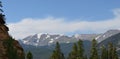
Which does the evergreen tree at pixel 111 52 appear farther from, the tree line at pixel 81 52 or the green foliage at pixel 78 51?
the green foliage at pixel 78 51

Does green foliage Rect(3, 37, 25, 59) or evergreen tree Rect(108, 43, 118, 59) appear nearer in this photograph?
green foliage Rect(3, 37, 25, 59)

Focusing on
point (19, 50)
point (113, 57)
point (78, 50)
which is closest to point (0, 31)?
point (19, 50)

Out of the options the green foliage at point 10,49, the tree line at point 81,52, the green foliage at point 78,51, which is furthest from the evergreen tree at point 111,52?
the green foliage at point 10,49

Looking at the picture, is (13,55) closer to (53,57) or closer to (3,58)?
(3,58)

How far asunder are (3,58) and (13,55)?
3.04 metres

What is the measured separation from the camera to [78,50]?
5600 inches

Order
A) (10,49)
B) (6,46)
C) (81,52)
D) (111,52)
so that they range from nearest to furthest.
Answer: (10,49)
(6,46)
(81,52)
(111,52)

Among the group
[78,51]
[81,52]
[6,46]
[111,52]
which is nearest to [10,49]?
[6,46]

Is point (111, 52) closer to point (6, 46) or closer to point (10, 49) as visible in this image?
point (6, 46)

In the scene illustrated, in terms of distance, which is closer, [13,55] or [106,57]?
[13,55]

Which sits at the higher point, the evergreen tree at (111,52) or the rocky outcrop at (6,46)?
the evergreen tree at (111,52)

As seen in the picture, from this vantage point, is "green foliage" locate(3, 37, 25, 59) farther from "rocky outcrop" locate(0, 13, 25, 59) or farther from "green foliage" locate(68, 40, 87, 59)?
"green foliage" locate(68, 40, 87, 59)

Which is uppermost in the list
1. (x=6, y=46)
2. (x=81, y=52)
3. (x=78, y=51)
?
(x=78, y=51)

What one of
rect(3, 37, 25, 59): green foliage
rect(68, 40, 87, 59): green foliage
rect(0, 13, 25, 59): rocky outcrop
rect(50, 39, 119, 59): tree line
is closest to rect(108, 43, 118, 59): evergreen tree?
rect(50, 39, 119, 59): tree line
